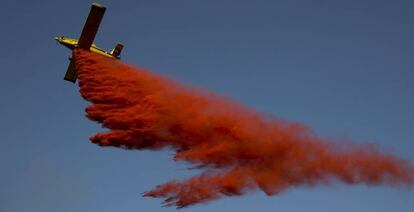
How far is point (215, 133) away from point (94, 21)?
16235 mm

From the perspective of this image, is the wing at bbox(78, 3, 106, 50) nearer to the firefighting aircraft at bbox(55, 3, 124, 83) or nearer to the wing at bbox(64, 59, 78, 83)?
the firefighting aircraft at bbox(55, 3, 124, 83)

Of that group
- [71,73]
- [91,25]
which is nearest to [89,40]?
[91,25]

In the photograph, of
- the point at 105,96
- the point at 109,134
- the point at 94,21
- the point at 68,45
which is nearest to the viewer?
the point at 109,134

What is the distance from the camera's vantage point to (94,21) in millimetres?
48719

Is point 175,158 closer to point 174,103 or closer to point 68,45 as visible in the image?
point 174,103

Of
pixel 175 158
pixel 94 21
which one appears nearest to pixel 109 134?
pixel 175 158

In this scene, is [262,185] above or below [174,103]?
below

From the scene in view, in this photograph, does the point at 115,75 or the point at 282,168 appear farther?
the point at 115,75

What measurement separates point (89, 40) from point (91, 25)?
2013 millimetres

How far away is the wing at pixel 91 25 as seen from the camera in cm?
4806

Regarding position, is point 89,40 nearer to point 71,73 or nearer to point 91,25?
point 91,25

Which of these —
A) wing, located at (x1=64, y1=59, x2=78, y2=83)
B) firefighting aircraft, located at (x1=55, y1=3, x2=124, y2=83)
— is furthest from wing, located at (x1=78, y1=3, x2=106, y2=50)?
wing, located at (x1=64, y1=59, x2=78, y2=83)

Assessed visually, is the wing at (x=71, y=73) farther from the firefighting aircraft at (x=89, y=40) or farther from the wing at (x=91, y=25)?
the wing at (x=91, y=25)

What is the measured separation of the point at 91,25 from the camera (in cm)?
4900
